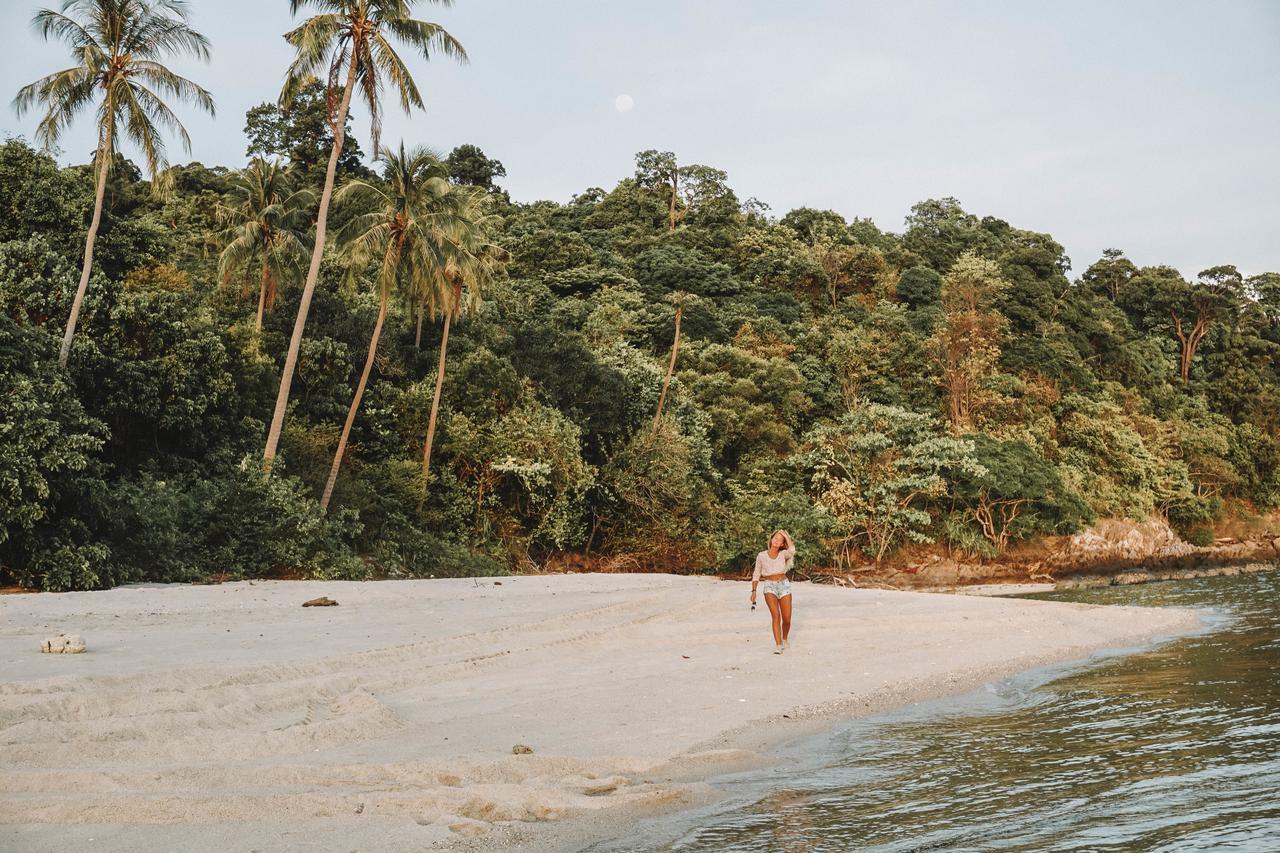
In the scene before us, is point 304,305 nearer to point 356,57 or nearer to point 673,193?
point 356,57

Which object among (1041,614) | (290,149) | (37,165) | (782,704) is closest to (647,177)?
(290,149)

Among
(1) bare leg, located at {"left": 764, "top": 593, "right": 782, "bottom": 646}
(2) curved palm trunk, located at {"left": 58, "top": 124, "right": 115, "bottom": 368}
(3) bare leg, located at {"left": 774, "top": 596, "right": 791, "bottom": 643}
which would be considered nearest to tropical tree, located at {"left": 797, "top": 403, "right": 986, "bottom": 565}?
(3) bare leg, located at {"left": 774, "top": 596, "right": 791, "bottom": 643}

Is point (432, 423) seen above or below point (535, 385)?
→ below

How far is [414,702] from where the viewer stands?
27.9 feet

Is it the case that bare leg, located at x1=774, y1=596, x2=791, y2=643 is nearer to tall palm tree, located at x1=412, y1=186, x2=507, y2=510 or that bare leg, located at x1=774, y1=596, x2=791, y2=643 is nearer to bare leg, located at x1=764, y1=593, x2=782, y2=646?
bare leg, located at x1=764, y1=593, x2=782, y2=646

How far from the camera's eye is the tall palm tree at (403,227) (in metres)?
25.7

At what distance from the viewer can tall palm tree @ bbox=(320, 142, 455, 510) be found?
25.7 meters

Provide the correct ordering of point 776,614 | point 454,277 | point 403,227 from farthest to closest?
point 454,277
point 403,227
point 776,614

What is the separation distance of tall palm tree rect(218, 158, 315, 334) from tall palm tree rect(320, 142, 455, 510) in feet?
13.2

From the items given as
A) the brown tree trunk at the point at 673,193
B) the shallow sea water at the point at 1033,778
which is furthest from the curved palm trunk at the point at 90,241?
the brown tree trunk at the point at 673,193

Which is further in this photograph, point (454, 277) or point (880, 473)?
point (880, 473)

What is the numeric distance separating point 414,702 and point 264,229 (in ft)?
82.3

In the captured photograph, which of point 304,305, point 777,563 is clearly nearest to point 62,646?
point 777,563

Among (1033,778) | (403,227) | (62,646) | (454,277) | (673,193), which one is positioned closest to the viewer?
(1033,778)
